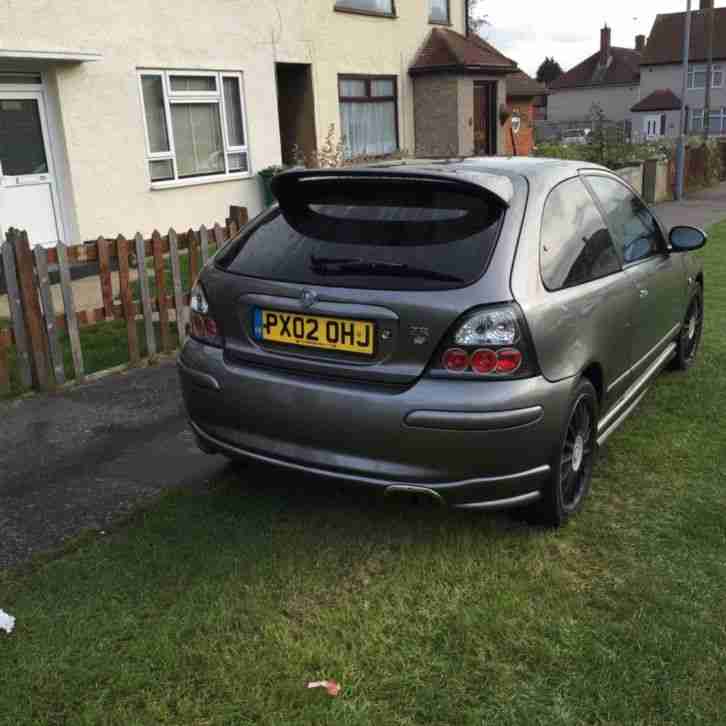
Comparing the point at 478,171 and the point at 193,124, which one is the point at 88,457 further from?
the point at 193,124

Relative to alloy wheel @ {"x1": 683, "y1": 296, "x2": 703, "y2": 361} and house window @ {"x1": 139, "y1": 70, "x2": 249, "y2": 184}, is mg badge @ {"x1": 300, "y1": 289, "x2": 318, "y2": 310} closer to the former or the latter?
alloy wheel @ {"x1": 683, "y1": 296, "x2": 703, "y2": 361}

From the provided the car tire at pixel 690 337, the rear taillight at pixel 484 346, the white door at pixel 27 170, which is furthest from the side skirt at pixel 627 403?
the white door at pixel 27 170

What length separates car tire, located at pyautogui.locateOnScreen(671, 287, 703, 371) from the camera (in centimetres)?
576

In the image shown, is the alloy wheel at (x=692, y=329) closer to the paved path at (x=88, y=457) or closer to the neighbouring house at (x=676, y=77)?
the paved path at (x=88, y=457)

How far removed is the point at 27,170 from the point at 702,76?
61037 mm

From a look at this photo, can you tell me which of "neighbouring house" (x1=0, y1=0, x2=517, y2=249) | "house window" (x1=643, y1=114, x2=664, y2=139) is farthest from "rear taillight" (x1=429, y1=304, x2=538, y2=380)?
"house window" (x1=643, y1=114, x2=664, y2=139)

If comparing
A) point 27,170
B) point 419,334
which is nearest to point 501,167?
point 419,334

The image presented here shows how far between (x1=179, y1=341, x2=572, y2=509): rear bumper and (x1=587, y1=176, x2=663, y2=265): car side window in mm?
1391

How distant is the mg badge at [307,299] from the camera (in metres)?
3.30

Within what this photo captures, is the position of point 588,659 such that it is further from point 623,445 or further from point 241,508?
point 623,445

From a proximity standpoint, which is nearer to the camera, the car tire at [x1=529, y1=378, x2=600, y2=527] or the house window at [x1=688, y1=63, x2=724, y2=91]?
the car tire at [x1=529, y1=378, x2=600, y2=527]

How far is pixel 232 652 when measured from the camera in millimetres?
2781

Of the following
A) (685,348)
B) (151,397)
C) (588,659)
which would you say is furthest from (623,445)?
(151,397)

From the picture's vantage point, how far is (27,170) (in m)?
10.3
